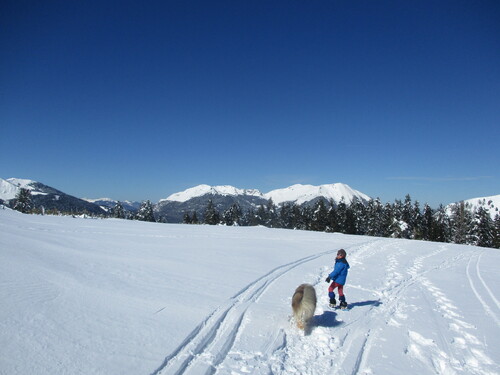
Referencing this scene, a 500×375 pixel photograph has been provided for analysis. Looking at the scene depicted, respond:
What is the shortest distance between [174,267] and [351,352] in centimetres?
758

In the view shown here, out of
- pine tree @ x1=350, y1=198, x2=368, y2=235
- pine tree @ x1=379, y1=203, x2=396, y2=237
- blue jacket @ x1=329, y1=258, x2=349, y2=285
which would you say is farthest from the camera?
pine tree @ x1=350, y1=198, x2=368, y2=235

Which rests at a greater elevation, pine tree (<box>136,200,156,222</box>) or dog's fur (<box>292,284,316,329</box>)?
pine tree (<box>136,200,156,222</box>)

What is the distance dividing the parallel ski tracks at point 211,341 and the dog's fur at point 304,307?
1.24 meters

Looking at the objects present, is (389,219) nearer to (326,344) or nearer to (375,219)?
(375,219)

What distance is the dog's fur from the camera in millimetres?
6203

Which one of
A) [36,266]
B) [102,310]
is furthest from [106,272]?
[102,310]

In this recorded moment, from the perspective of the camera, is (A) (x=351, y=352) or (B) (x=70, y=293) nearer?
(A) (x=351, y=352)

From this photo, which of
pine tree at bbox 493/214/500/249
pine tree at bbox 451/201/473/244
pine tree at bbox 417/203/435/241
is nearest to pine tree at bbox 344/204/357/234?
pine tree at bbox 417/203/435/241

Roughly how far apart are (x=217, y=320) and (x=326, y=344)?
230 centimetres

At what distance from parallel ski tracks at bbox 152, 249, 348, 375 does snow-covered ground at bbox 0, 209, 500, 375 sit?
3cm

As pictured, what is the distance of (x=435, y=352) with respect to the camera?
5605 millimetres

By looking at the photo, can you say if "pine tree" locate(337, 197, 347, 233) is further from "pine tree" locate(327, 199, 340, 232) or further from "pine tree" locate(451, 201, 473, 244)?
"pine tree" locate(451, 201, 473, 244)

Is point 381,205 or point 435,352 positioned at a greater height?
point 381,205

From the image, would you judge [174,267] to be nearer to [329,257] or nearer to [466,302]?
[329,257]
